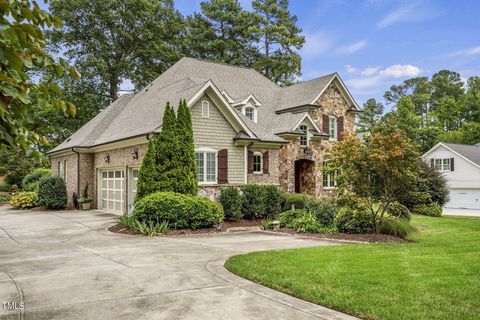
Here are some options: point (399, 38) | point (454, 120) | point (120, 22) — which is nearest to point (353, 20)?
point (399, 38)

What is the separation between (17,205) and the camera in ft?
85.1

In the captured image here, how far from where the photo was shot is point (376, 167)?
13.2 meters

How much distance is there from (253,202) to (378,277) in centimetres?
1172

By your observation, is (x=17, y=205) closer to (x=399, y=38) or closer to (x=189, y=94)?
(x=189, y=94)

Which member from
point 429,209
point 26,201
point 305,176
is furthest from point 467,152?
point 26,201

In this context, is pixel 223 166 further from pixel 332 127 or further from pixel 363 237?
pixel 332 127

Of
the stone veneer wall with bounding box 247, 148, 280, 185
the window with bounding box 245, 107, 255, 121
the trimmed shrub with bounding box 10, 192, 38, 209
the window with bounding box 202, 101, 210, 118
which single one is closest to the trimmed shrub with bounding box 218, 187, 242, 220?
the window with bounding box 202, 101, 210, 118

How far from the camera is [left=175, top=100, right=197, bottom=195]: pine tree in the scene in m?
16.4

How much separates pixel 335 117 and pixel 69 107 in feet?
86.7

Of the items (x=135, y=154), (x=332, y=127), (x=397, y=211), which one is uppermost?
(x=332, y=127)

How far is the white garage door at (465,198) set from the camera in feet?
125

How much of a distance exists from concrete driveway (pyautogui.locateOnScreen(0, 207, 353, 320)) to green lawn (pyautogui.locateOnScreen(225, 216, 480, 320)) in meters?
0.39

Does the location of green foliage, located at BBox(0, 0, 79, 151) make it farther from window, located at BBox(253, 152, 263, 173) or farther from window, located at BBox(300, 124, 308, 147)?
window, located at BBox(300, 124, 308, 147)

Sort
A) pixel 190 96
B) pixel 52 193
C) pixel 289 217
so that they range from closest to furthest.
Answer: pixel 289 217 < pixel 190 96 < pixel 52 193
